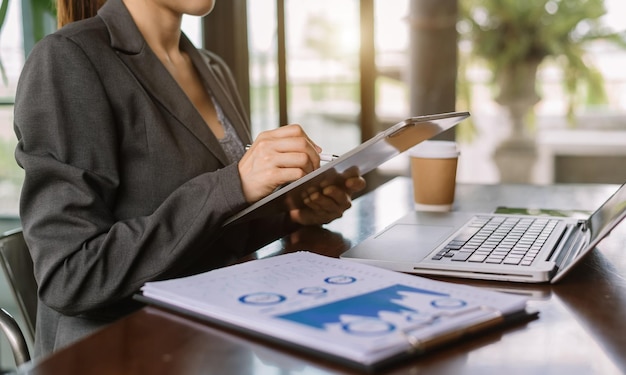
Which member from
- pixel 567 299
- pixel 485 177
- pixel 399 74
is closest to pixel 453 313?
pixel 567 299

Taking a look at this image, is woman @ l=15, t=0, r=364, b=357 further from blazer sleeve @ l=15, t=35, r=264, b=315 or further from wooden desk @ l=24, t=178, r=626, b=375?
wooden desk @ l=24, t=178, r=626, b=375

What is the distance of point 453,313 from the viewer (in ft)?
2.24

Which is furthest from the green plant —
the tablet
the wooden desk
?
the wooden desk

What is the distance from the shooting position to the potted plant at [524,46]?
500 centimetres

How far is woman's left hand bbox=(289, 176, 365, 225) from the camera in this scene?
4.13ft

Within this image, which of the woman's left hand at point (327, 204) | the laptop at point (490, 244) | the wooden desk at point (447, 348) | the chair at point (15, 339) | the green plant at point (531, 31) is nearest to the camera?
the wooden desk at point (447, 348)

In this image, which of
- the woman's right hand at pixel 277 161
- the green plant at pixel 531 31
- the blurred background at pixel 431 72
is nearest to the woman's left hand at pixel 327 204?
the woman's right hand at pixel 277 161

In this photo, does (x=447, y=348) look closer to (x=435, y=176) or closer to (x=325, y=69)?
(x=435, y=176)

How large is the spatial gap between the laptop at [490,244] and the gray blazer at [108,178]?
23cm

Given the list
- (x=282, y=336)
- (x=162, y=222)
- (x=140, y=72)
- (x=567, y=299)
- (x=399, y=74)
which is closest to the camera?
(x=282, y=336)

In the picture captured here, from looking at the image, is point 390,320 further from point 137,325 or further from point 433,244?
point 433,244

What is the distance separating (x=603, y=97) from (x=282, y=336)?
5.17m

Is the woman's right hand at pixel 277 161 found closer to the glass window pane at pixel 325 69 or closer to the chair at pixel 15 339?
the chair at pixel 15 339

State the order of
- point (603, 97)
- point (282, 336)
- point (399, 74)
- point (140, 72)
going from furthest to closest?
point (603, 97)
point (399, 74)
point (140, 72)
point (282, 336)
